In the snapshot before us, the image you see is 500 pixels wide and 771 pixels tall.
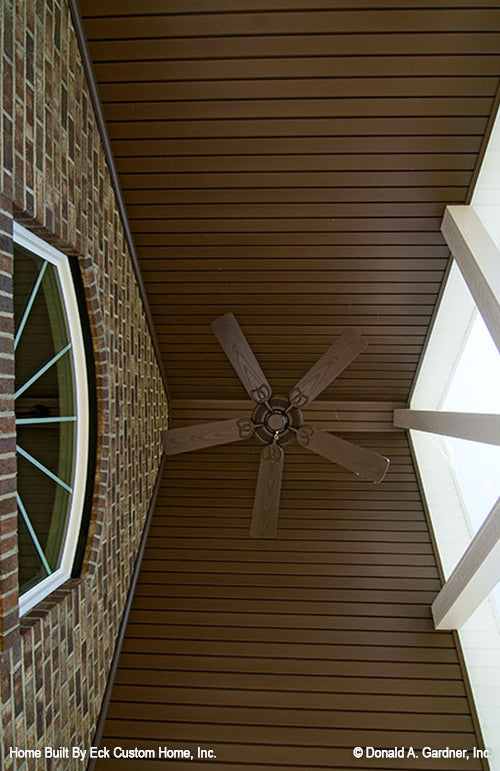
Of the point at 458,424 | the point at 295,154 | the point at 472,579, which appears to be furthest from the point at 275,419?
the point at 295,154

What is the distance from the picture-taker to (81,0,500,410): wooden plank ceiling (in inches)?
119

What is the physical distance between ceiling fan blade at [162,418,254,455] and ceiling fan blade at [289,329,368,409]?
1.09ft

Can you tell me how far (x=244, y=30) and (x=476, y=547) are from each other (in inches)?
117

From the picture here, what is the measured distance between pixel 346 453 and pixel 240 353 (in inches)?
32.4

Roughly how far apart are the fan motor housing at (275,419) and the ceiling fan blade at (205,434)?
6cm

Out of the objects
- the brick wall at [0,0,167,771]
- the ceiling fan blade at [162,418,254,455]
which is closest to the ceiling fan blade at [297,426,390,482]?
the ceiling fan blade at [162,418,254,455]

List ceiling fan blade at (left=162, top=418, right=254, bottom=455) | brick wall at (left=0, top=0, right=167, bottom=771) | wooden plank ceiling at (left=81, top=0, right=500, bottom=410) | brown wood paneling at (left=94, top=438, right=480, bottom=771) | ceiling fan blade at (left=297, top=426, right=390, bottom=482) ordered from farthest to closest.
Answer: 1. brown wood paneling at (left=94, top=438, right=480, bottom=771)
2. ceiling fan blade at (left=162, top=418, right=254, bottom=455)
3. ceiling fan blade at (left=297, top=426, right=390, bottom=482)
4. wooden plank ceiling at (left=81, top=0, right=500, bottom=410)
5. brick wall at (left=0, top=0, right=167, bottom=771)

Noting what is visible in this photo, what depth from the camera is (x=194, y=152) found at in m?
3.47

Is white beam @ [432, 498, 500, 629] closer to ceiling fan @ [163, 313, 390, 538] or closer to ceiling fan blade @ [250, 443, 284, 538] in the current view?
ceiling fan @ [163, 313, 390, 538]

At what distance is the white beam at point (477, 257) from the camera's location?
8.71 feet

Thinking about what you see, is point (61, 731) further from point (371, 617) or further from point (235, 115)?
point (235, 115)

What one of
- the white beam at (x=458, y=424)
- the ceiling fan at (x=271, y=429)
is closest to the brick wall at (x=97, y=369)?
the ceiling fan at (x=271, y=429)

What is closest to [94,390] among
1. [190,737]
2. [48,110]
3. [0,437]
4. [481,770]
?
[0,437]

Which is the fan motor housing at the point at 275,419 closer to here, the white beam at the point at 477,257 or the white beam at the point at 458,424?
the white beam at the point at 458,424
